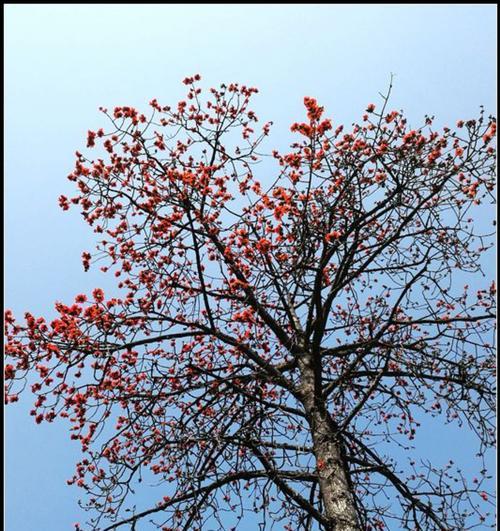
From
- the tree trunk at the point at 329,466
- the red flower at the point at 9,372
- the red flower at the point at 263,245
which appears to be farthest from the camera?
the red flower at the point at 263,245

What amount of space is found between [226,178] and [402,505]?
482 centimetres

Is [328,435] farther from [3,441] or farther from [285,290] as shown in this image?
[3,441]

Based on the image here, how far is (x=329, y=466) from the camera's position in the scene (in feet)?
16.2

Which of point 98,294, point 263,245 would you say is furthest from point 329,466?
point 98,294

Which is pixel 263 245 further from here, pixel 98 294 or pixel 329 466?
pixel 329 466

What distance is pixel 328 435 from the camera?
4.85m

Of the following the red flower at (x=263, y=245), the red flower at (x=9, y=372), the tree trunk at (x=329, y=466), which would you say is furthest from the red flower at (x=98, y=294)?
the tree trunk at (x=329, y=466)

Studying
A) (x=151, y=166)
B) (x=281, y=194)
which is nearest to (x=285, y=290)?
(x=281, y=194)

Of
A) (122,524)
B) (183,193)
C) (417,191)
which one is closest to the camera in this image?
(122,524)

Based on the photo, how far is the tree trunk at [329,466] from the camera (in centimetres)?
456

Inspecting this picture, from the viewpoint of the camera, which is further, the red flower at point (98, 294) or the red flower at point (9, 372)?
the red flower at point (98, 294)

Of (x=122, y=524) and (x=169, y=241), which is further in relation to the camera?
(x=169, y=241)

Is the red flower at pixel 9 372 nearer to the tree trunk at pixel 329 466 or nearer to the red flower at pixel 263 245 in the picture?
the red flower at pixel 263 245

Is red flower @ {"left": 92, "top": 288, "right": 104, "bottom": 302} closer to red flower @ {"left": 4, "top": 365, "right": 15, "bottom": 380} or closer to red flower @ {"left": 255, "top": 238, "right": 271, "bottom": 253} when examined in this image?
red flower @ {"left": 4, "top": 365, "right": 15, "bottom": 380}
